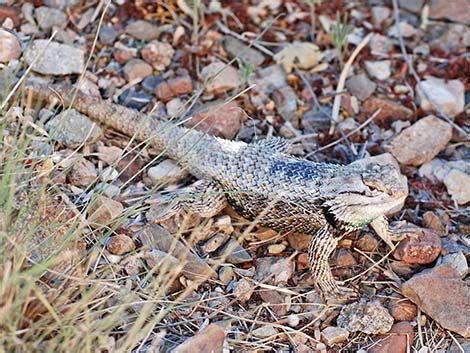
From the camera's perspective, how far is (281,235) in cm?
426

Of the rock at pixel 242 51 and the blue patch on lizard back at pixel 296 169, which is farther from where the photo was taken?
the rock at pixel 242 51

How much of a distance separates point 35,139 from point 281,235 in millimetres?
1349

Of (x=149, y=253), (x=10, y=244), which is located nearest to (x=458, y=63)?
(x=149, y=253)

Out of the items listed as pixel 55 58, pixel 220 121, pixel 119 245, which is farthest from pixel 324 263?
pixel 55 58

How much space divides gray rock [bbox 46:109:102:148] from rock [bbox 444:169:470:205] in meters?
1.91

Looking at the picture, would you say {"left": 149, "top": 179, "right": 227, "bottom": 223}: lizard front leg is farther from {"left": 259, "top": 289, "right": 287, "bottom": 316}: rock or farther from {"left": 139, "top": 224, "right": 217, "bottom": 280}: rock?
{"left": 259, "top": 289, "right": 287, "bottom": 316}: rock

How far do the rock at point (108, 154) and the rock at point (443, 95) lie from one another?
1.85 meters

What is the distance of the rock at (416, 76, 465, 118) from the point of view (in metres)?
5.04

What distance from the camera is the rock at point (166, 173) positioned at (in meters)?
4.43

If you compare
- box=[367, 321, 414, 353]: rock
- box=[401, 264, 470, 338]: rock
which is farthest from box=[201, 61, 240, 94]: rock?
box=[367, 321, 414, 353]: rock

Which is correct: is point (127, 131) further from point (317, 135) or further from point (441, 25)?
point (441, 25)

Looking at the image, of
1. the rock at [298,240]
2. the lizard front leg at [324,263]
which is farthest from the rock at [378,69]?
the lizard front leg at [324,263]

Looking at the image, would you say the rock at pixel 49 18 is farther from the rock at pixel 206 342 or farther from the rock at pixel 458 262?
the rock at pixel 458 262

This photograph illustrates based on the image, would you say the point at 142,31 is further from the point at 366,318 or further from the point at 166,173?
the point at 366,318
